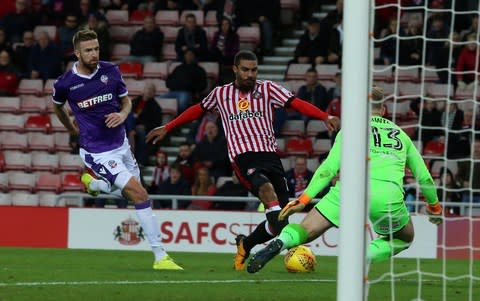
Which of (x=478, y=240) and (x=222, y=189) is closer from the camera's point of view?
(x=478, y=240)

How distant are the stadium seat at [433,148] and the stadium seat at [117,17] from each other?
7436mm

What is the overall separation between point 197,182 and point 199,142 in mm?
848

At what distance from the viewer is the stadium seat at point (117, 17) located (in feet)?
74.9

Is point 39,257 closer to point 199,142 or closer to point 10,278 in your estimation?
point 10,278

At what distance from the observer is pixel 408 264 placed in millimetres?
14344

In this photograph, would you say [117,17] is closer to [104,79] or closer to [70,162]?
[70,162]

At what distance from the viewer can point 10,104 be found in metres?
22.0

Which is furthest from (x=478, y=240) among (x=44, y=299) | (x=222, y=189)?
(x=44, y=299)

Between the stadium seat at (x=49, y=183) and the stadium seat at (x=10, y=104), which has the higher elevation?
the stadium seat at (x=10, y=104)

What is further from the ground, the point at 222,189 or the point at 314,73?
the point at 314,73

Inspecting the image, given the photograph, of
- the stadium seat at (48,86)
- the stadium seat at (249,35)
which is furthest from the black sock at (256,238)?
the stadium seat at (48,86)

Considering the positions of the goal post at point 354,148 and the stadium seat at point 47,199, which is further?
the stadium seat at point 47,199

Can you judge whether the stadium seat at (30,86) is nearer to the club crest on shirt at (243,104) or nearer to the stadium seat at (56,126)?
the stadium seat at (56,126)

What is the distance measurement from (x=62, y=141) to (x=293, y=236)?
1197 centimetres
